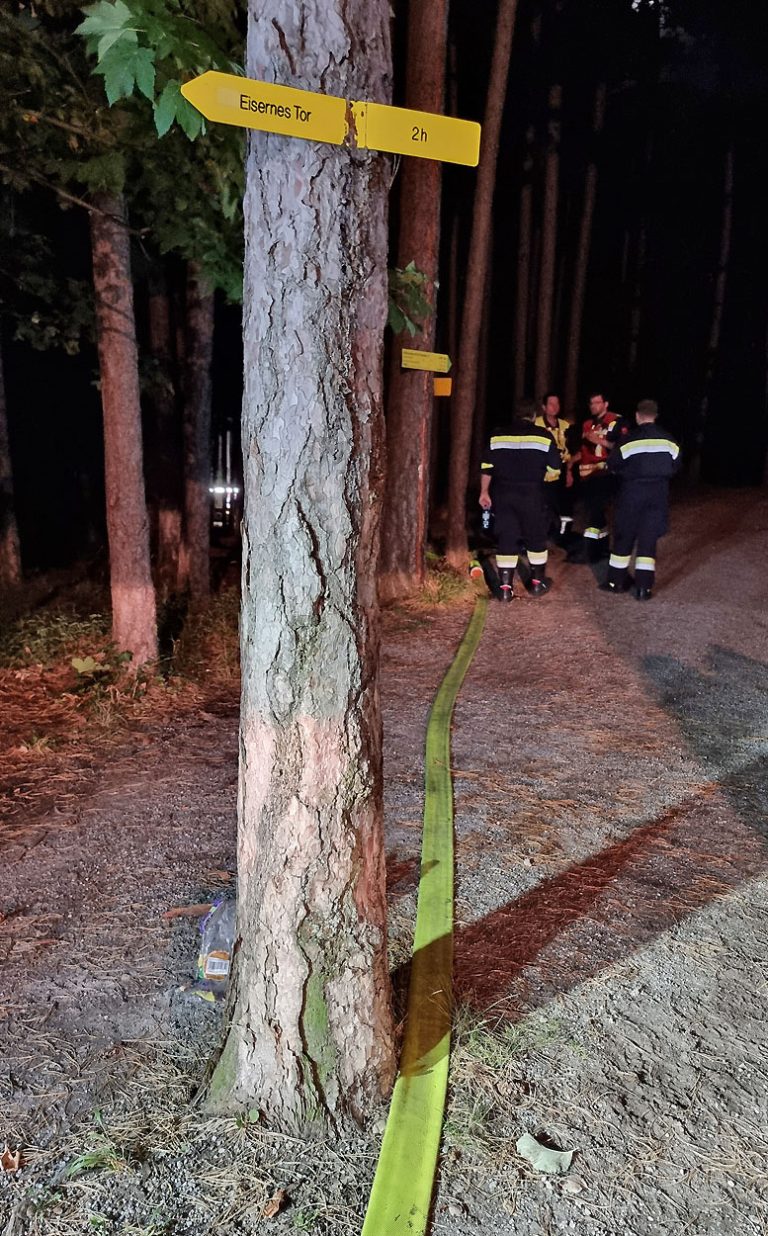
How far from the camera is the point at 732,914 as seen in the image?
345cm

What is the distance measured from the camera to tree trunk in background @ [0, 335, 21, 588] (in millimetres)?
11219

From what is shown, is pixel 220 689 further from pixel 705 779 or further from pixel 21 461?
pixel 21 461

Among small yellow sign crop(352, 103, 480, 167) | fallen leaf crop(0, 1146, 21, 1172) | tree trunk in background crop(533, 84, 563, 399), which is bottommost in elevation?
fallen leaf crop(0, 1146, 21, 1172)

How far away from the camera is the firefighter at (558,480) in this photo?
32.9ft

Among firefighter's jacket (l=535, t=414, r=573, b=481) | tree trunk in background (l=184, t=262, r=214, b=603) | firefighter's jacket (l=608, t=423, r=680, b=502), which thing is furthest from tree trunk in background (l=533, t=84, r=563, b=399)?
tree trunk in background (l=184, t=262, r=214, b=603)

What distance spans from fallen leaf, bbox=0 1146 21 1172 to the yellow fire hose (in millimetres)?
938

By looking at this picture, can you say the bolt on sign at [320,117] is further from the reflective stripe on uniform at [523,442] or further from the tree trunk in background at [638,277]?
the tree trunk in background at [638,277]

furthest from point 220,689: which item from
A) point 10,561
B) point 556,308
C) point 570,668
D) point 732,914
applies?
point 556,308

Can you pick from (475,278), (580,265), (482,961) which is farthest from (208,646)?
(580,265)

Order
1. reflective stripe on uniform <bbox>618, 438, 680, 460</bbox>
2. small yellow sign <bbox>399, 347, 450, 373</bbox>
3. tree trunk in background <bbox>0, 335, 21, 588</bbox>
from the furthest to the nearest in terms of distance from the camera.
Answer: tree trunk in background <bbox>0, 335, 21, 588</bbox>, reflective stripe on uniform <bbox>618, 438, 680, 460</bbox>, small yellow sign <bbox>399, 347, 450, 373</bbox>

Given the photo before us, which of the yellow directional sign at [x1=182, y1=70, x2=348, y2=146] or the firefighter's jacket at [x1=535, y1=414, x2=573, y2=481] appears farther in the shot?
the firefighter's jacket at [x1=535, y1=414, x2=573, y2=481]

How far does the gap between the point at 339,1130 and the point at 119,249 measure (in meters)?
6.04

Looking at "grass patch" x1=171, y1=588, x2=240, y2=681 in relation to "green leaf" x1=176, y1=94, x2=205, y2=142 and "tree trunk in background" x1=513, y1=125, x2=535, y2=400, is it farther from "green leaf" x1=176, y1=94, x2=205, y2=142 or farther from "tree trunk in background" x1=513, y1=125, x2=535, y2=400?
"tree trunk in background" x1=513, y1=125, x2=535, y2=400

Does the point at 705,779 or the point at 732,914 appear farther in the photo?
the point at 705,779
